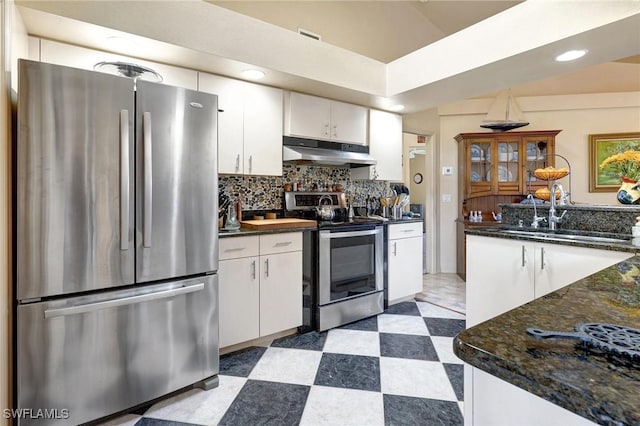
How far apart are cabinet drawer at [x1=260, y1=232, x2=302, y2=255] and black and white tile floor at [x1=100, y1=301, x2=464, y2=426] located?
29.5 inches

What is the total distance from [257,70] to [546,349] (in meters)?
2.51

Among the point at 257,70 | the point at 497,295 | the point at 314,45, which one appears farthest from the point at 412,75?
the point at 497,295

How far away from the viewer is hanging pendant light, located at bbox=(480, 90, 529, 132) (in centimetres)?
429

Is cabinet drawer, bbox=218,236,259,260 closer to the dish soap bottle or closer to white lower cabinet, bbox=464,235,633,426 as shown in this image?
the dish soap bottle

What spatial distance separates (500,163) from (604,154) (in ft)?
5.09

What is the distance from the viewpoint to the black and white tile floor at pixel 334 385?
1.75m

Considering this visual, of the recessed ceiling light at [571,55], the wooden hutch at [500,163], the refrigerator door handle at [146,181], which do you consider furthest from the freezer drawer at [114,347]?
the wooden hutch at [500,163]

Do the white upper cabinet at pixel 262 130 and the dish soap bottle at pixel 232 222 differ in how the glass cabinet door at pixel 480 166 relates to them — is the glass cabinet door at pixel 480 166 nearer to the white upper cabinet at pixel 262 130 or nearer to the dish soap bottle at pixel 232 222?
the white upper cabinet at pixel 262 130

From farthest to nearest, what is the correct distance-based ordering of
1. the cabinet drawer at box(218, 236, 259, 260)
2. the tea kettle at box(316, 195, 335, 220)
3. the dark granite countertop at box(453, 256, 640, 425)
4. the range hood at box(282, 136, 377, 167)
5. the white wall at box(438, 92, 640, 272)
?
the white wall at box(438, 92, 640, 272), the tea kettle at box(316, 195, 335, 220), the range hood at box(282, 136, 377, 167), the cabinet drawer at box(218, 236, 259, 260), the dark granite countertop at box(453, 256, 640, 425)

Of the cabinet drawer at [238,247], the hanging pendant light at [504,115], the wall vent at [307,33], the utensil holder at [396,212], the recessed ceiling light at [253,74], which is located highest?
the wall vent at [307,33]

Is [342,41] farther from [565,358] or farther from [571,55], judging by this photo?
[565,358]

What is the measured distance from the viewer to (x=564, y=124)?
490 centimetres

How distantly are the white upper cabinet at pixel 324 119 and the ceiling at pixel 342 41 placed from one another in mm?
113

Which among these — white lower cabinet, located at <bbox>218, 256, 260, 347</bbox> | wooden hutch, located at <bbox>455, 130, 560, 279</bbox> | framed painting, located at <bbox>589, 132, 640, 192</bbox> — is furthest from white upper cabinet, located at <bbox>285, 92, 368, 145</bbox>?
framed painting, located at <bbox>589, 132, 640, 192</bbox>
